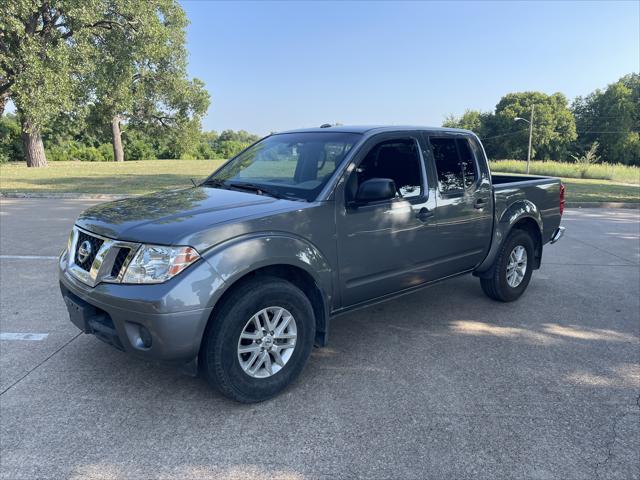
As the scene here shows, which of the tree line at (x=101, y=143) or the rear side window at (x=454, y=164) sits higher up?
the tree line at (x=101, y=143)

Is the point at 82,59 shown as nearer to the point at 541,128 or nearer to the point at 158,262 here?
the point at 158,262

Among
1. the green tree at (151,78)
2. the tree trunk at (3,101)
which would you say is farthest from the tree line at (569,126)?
the tree trunk at (3,101)

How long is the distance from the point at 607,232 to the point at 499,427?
8.65 m

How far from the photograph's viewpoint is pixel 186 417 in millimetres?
3027

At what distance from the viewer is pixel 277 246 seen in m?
3.12

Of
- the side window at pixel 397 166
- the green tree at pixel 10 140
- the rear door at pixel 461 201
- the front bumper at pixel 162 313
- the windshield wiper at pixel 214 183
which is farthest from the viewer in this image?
the green tree at pixel 10 140

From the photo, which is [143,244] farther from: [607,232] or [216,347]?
[607,232]

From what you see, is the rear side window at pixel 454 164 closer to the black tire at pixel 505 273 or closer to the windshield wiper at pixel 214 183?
the black tire at pixel 505 273

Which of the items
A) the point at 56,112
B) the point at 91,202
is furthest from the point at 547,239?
the point at 56,112

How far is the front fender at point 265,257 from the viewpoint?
9.45 feet

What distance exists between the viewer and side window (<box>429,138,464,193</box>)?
4316mm

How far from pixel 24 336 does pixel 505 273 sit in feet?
15.4

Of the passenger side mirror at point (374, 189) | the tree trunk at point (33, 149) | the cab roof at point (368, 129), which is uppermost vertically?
the tree trunk at point (33, 149)

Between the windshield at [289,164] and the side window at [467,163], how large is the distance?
51.9 inches
